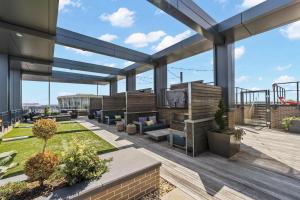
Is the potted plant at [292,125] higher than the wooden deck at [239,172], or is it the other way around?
the potted plant at [292,125]

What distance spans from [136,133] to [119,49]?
4.51 metres

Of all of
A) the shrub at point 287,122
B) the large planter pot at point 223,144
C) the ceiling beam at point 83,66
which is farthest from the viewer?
the ceiling beam at point 83,66

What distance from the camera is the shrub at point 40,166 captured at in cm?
185

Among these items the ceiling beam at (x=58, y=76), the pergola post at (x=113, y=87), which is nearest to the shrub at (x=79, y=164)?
the ceiling beam at (x=58, y=76)

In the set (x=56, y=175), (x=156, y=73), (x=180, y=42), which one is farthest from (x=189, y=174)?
(x=156, y=73)

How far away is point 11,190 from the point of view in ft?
5.75

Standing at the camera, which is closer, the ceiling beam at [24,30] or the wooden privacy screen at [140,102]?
the ceiling beam at [24,30]

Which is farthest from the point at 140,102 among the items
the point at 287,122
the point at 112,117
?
the point at 287,122

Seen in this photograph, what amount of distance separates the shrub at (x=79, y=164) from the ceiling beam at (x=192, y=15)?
12.1 ft

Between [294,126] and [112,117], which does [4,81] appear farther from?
[294,126]

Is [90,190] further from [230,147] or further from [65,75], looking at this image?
[65,75]

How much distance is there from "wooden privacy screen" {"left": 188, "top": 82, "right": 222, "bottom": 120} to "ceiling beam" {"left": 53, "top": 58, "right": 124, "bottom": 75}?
8.81m

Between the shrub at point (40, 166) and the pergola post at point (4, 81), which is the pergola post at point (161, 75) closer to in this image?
the shrub at point (40, 166)

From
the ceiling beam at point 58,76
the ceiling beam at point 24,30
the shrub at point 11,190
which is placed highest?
the ceiling beam at point 24,30
